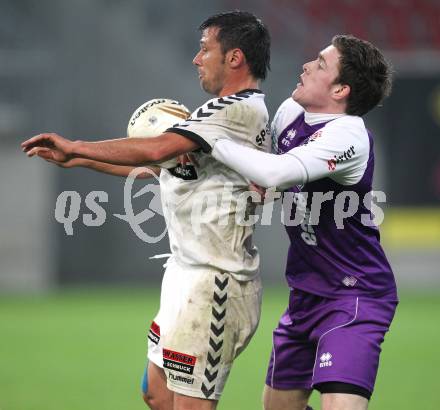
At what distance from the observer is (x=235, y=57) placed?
14.7 ft

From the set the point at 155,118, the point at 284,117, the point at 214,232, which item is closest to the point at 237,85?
the point at 155,118

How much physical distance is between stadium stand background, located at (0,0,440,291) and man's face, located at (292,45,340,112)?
1084 cm

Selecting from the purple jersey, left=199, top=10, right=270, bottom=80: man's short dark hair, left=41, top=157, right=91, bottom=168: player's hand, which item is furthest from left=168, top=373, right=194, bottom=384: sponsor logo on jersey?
left=199, top=10, right=270, bottom=80: man's short dark hair

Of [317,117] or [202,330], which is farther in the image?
[317,117]

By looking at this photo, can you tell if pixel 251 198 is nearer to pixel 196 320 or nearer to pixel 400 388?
pixel 196 320

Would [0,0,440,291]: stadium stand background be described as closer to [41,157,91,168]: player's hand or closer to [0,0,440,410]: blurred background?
[0,0,440,410]: blurred background

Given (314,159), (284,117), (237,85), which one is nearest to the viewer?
(314,159)

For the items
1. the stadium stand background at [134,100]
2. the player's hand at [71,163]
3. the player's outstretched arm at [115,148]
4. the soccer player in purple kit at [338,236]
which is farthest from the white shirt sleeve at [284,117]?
the stadium stand background at [134,100]

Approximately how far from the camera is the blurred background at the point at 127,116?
1524 cm

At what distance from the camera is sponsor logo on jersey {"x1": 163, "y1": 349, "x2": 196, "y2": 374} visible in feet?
14.5

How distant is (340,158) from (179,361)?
3.68ft

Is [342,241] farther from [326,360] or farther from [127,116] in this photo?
[127,116]

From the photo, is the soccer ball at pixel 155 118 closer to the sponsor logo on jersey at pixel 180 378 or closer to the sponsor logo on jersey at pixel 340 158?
the sponsor logo on jersey at pixel 340 158

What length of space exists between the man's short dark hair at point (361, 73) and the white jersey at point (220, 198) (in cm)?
46
